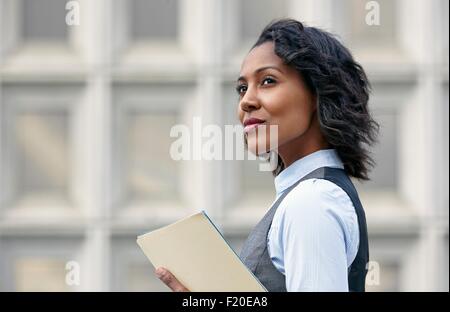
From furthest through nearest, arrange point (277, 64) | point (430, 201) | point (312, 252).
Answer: point (430, 201)
point (277, 64)
point (312, 252)

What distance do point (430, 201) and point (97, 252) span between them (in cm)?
73

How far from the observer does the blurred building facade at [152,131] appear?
2.19 m

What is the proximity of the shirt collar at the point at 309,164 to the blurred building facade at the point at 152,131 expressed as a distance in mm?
1217

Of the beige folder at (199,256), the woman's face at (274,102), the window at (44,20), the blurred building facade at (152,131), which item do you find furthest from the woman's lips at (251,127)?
the window at (44,20)

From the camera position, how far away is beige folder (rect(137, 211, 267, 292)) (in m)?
0.86

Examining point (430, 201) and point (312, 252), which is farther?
point (430, 201)

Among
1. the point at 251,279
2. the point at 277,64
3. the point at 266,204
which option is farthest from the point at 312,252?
the point at 266,204

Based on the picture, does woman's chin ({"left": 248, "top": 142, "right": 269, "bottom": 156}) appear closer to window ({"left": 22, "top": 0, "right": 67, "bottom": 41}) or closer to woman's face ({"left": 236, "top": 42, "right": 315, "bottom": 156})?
woman's face ({"left": 236, "top": 42, "right": 315, "bottom": 156})

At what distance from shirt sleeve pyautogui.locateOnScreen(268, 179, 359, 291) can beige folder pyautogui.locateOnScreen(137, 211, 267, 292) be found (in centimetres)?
4

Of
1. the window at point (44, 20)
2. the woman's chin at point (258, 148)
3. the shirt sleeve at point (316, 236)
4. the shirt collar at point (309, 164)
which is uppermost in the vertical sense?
the window at point (44, 20)

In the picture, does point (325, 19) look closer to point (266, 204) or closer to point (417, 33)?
point (417, 33)

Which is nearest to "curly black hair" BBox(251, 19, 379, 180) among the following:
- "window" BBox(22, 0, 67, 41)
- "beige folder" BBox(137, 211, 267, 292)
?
"beige folder" BBox(137, 211, 267, 292)

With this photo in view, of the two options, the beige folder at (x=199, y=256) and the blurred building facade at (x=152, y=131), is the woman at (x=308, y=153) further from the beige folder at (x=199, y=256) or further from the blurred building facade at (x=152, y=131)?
the blurred building facade at (x=152, y=131)

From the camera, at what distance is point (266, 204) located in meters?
2.21
